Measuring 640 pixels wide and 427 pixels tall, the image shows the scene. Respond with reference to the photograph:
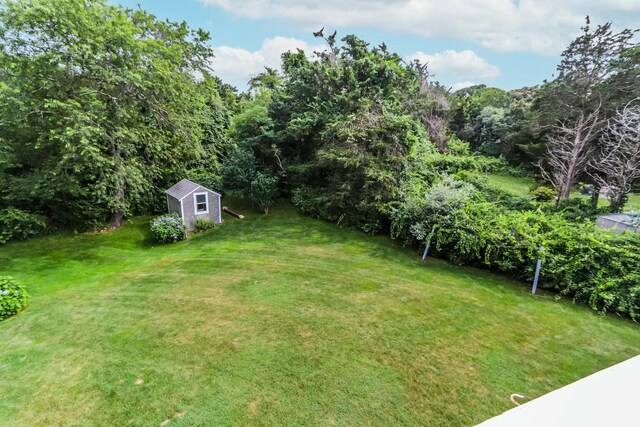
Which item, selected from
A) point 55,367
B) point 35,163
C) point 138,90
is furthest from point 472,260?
point 35,163

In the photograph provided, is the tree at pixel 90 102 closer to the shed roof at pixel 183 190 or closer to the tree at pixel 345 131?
the shed roof at pixel 183 190

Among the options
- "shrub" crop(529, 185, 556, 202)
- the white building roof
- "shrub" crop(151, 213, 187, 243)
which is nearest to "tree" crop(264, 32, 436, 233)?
"shrub" crop(151, 213, 187, 243)

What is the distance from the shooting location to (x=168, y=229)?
417 inches

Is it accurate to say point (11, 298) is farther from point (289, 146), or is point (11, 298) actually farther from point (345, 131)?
point (289, 146)

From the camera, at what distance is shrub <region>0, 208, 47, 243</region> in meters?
10.6

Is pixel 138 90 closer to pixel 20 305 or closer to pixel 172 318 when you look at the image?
pixel 20 305

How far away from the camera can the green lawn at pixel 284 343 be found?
3.99 metres

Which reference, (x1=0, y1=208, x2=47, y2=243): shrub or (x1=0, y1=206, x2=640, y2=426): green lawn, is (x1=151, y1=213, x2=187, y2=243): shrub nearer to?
(x1=0, y1=206, x2=640, y2=426): green lawn

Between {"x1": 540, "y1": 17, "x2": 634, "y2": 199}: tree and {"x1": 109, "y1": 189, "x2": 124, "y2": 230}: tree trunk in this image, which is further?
{"x1": 540, "y1": 17, "x2": 634, "y2": 199}: tree

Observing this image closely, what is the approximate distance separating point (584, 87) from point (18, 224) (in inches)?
1065

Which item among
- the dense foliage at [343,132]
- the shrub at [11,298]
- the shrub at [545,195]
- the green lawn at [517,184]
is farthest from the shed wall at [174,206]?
the shrub at [545,195]

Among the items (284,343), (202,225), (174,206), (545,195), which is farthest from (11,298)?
(545,195)

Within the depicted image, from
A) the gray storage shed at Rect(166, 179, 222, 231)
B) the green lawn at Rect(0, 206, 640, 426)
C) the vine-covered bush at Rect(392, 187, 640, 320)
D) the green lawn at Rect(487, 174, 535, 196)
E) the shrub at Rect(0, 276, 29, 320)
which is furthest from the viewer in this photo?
the green lawn at Rect(487, 174, 535, 196)

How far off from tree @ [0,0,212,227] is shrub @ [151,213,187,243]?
5.64 feet
